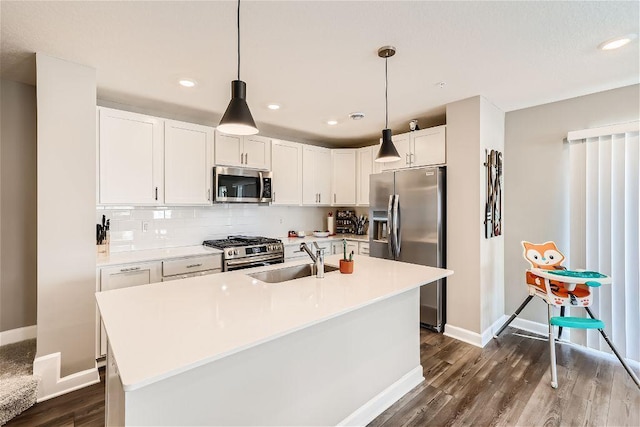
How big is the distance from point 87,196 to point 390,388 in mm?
2736

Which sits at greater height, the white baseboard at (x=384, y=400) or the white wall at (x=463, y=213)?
the white wall at (x=463, y=213)

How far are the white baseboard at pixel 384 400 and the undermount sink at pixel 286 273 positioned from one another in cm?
96

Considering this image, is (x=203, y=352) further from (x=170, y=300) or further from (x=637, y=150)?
(x=637, y=150)

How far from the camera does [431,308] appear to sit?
333 cm

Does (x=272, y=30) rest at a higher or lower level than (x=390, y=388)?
higher

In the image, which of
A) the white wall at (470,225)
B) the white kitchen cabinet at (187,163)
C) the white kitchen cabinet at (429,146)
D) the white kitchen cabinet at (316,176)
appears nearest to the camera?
the white wall at (470,225)

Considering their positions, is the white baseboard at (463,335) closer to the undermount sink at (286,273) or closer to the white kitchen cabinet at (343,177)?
the undermount sink at (286,273)

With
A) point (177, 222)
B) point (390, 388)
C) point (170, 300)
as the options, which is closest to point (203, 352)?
point (170, 300)

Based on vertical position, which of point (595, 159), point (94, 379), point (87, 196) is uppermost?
point (595, 159)

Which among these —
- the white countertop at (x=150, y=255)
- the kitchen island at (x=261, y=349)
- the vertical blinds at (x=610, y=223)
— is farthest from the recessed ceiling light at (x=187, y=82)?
the vertical blinds at (x=610, y=223)

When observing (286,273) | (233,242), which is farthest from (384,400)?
(233,242)

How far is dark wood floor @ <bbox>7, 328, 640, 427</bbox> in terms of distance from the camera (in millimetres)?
1969

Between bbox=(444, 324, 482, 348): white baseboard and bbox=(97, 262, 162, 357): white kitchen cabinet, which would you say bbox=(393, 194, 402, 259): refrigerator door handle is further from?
bbox=(97, 262, 162, 357): white kitchen cabinet

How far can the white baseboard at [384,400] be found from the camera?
1.89 m
